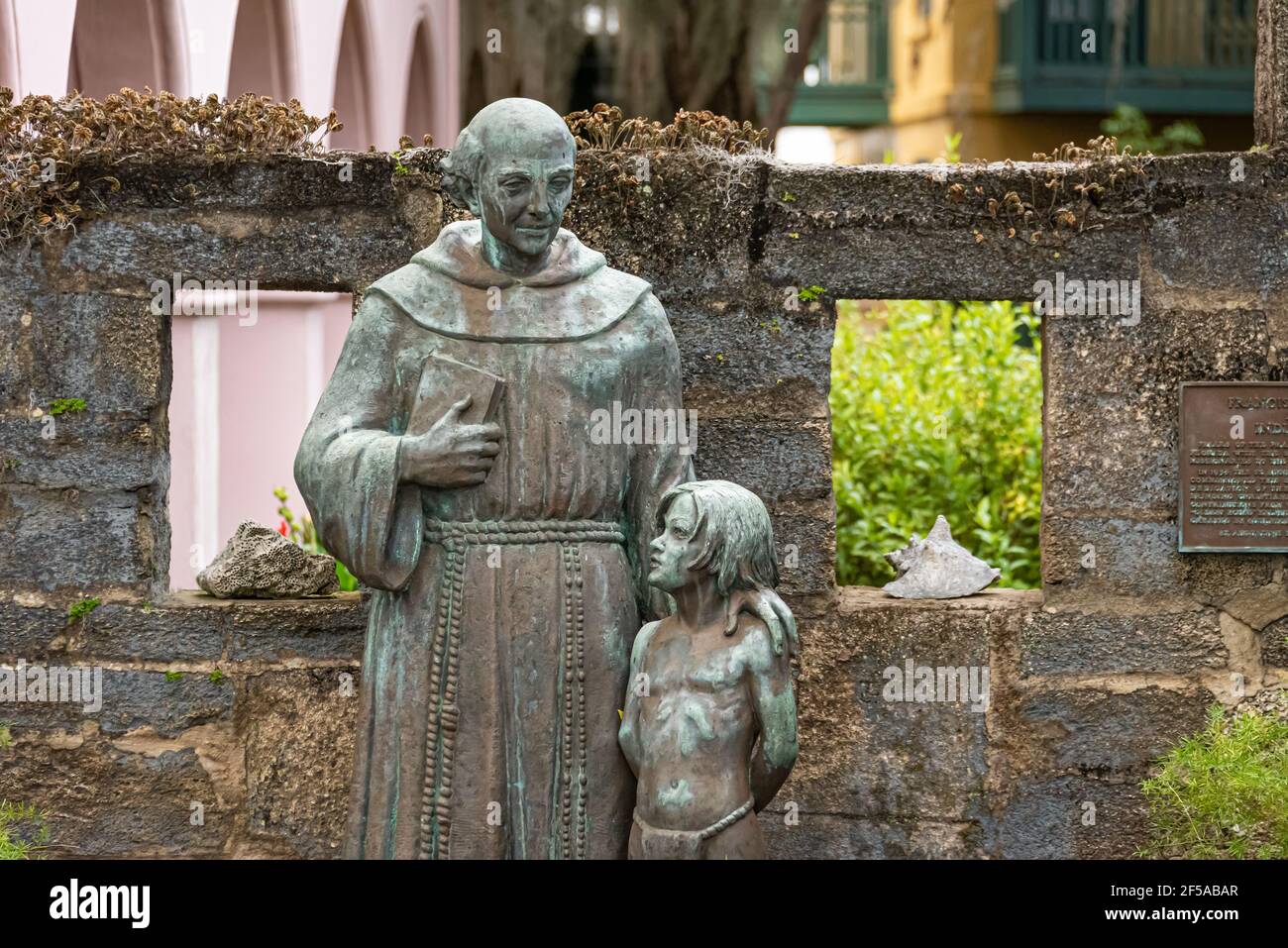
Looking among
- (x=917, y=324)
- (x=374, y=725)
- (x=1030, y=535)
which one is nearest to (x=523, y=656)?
(x=374, y=725)

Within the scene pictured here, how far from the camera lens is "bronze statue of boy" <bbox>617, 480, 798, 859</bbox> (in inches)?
157

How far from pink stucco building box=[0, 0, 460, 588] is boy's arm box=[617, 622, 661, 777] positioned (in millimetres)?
2293

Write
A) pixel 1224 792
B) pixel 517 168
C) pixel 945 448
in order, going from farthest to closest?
pixel 945 448, pixel 1224 792, pixel 517 168

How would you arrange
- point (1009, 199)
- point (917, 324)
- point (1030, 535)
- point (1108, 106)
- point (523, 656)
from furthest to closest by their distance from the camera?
point (1108, 106) < point (917, 324) < point (1030, 535) < point (1009, 199) < point (523, 656)

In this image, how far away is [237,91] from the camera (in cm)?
984

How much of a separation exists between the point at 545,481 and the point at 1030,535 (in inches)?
161

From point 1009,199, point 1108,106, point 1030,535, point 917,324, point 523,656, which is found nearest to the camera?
point 523,656

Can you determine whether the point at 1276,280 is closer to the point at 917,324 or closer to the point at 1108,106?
the point at 917,324

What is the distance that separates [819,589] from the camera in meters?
5.59

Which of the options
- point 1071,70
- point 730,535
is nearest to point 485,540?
point 730,535

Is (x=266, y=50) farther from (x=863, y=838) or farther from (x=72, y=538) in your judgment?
(x=863, y=838)

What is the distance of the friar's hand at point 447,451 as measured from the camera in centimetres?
402

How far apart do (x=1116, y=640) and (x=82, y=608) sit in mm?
3052

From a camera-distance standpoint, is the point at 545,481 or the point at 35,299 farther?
the point at 35,299
